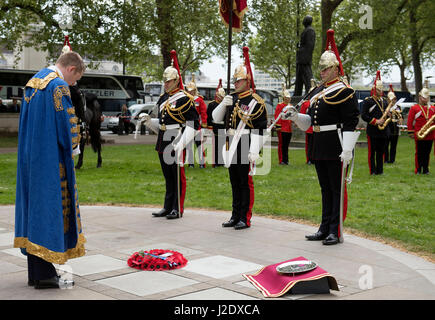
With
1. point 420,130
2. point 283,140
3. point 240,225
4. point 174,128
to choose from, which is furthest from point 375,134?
point 240,225

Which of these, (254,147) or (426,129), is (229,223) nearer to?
(254,147)

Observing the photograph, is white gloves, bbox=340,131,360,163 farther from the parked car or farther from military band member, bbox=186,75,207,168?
the parked car

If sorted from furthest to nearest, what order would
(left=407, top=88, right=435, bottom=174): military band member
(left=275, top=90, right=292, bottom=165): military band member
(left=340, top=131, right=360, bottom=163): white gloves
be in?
1. (left=275, top=90, right=292, bottom=165): military band member
2. (left=407, top=88, right=435, bottom=174): military band member
3. (left=340, top=131, right=360, bottom=163): white gloves

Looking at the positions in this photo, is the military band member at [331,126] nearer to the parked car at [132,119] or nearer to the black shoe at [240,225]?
the black shoe at [240,225]

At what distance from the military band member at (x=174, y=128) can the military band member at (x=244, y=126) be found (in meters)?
0.58

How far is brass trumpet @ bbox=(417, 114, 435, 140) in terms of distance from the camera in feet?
49.5

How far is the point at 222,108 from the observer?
334 inches

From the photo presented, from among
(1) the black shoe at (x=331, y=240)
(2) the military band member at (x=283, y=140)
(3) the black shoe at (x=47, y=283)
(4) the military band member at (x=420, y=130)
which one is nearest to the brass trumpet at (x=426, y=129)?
(4) the military band member at (x=420, y=130)

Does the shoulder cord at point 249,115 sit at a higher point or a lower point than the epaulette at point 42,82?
lower

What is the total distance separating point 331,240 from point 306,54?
15557 millimetres

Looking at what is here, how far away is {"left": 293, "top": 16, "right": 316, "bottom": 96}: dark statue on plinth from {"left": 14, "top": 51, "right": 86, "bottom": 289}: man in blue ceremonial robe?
56.7 ft

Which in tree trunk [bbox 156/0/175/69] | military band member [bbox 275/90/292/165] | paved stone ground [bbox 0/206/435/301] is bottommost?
paved stone ground [bbox 0/206/435/301]

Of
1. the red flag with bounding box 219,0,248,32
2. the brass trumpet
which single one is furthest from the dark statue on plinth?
the red flag with bounding box 219,0,248,32

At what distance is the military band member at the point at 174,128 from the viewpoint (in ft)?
29.6
